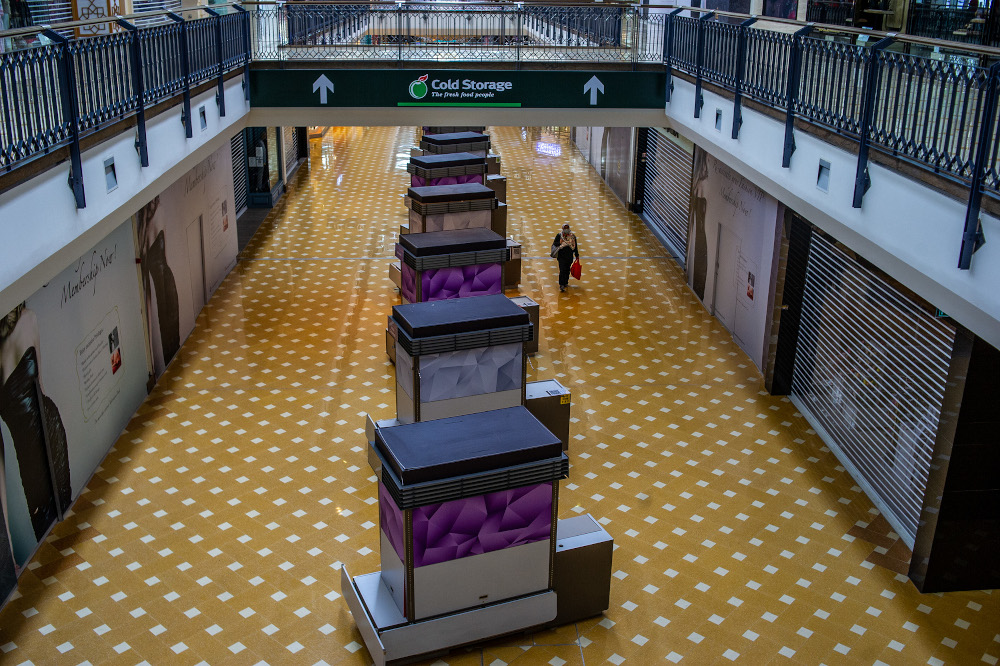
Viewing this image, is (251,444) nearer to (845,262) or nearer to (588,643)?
(588,643)

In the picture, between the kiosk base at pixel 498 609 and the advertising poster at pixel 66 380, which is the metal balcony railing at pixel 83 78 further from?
the kiosk base at pixel 498 609

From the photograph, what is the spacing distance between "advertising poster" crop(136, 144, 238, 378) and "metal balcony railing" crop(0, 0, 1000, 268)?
1887 millimetres

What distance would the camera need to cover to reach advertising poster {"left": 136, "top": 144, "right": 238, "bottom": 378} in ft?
39.8

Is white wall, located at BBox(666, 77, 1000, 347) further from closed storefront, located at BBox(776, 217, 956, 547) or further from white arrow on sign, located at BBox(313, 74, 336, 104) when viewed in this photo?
white arrow on sign, located at BBox(313, 74, 336, 104)

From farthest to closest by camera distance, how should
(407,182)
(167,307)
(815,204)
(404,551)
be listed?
1. (407,182)
2. (167,307)
3. (815,204)
4. (404,551)

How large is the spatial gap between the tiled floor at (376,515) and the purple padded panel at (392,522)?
98cm

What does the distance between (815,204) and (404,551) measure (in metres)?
4.58

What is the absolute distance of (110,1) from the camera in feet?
35.9

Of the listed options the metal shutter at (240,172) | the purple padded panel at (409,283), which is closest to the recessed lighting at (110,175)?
the purple padded panel at (409,283)

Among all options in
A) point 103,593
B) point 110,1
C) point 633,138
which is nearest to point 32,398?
point 103,593

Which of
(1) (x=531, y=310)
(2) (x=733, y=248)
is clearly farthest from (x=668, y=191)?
(1) (x=531, y=310)

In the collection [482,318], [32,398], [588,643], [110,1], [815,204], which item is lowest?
[588,643]

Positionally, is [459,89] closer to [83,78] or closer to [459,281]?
[459,281]

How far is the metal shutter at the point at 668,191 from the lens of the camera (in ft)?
57.8
